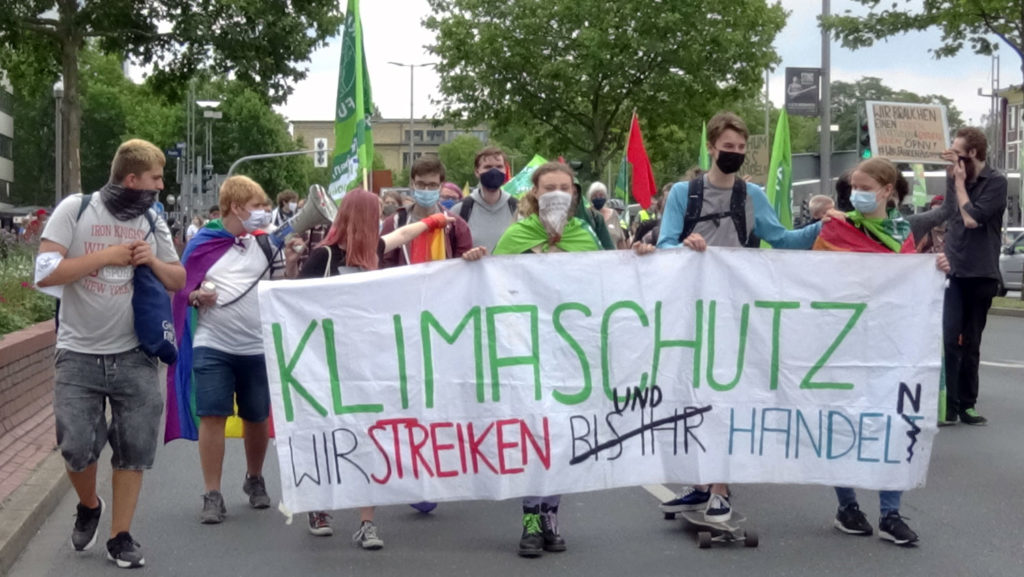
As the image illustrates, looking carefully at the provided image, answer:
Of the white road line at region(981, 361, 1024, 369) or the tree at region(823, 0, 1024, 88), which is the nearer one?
the white road line at region(981, 361, 1024, 369)

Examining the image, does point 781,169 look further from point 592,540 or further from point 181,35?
point 181,35

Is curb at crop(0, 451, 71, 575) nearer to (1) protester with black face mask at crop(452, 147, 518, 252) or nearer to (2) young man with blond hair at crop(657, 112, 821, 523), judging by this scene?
(1) protester with black face mask at crop(452, 147, 518, 252)

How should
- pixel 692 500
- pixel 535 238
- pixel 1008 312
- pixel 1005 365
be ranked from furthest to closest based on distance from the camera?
pixel 1008 312 → pixel 1005 365 → pixel 692 500 → pixel 535 238

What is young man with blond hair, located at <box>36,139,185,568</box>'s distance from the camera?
6.21 metres

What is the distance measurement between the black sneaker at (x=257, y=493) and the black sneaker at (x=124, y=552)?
140cm

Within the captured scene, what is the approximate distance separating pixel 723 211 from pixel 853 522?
5.12 feet

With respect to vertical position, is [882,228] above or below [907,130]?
below

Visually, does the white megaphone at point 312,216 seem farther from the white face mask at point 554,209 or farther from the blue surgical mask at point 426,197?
the white face mask at point 554,209

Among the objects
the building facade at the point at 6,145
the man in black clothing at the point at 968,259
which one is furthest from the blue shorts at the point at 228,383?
the building facade at the point at 6,145

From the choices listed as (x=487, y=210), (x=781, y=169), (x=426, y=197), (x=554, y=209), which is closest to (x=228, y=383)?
(x=426, y=197)

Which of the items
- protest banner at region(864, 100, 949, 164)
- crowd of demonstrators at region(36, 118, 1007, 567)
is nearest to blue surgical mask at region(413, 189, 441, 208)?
crowd of demonstrators at region(36, 118, 1007, 567)

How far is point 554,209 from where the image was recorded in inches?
266

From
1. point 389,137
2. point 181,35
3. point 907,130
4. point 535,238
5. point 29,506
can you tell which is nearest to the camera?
point 535,238

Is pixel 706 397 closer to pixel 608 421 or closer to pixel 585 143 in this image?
pixel 608 421
